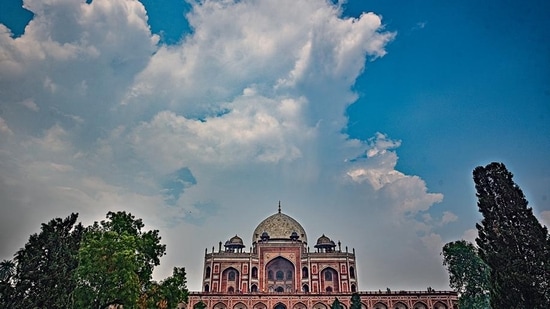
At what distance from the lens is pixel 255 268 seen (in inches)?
2023

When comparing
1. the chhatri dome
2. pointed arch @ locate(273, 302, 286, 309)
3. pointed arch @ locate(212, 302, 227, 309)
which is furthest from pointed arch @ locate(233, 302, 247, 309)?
the chhatri dome

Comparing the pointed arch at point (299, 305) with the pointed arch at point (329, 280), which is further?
the pointed arch at point (329, 280)

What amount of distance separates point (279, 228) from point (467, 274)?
27.8 metres

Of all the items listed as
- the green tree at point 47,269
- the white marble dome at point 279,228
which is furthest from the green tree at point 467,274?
the green tree at point 47,269

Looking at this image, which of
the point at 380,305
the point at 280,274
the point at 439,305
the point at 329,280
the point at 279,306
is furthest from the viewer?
the point at 280,274

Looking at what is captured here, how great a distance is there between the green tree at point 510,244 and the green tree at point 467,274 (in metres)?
12.0

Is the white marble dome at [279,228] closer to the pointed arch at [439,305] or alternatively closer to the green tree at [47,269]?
the pointed arch at [439,305]

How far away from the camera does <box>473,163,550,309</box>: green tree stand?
61.0ft

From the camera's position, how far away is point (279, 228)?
56.4 metres

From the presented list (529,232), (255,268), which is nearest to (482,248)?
(529,232)

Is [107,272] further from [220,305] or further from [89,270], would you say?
[220,305]

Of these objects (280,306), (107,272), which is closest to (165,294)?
(107,272)

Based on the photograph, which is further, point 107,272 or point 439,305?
point 439,305

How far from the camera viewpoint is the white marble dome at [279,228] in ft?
183
